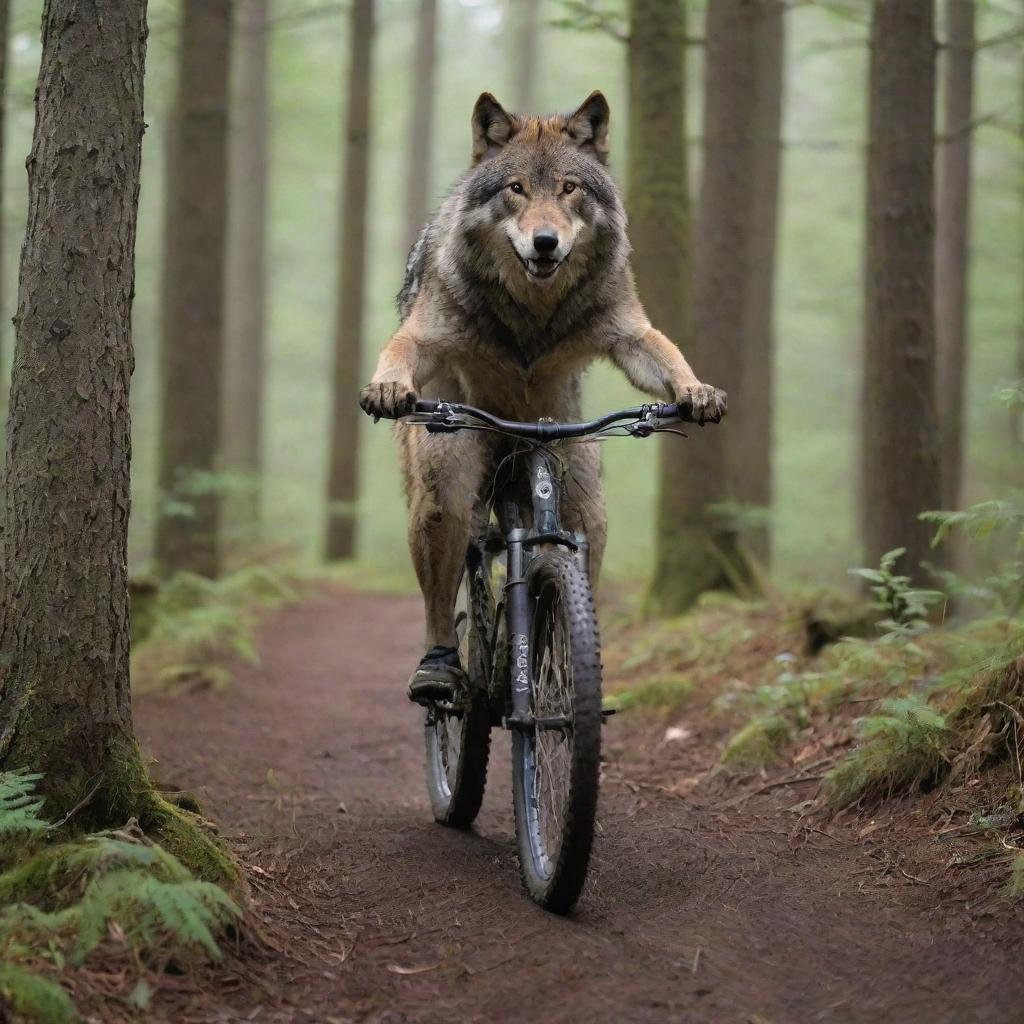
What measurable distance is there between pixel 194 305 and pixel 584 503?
823 centimetres

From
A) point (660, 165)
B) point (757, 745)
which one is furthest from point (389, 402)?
point (660, 165)

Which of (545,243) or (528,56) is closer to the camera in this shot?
(545,243)

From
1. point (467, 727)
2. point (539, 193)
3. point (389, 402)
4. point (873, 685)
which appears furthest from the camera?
point (873, 685)

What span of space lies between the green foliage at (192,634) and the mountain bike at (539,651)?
15.4 ft

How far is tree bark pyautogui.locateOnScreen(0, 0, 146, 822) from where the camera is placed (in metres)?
3.73

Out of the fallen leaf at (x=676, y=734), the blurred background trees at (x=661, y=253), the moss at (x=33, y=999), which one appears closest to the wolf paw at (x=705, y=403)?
the blurred background trees at (x=661, y=253)

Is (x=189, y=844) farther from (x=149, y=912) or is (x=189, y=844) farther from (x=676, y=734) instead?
(x=676, y=734)

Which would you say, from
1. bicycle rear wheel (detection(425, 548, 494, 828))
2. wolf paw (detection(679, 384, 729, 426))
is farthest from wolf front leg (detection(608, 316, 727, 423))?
bicycle rear wheel (detection(425, 548, 494, 828))

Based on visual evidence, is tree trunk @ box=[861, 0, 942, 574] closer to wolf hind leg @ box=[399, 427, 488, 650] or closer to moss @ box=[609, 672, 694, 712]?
moss @ box=[609, 672, 694, 712]

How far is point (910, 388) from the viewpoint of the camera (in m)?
7.38

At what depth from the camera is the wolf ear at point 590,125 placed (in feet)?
16.0

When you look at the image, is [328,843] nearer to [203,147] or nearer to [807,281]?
[203,147]

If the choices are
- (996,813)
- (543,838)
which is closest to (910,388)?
(996,813)

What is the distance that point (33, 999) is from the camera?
2.69 metres
